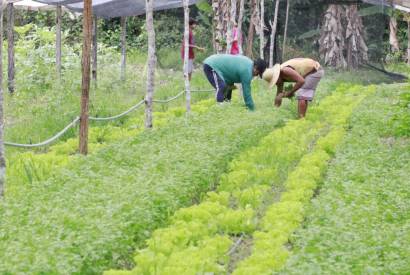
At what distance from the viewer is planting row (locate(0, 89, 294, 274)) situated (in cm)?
554

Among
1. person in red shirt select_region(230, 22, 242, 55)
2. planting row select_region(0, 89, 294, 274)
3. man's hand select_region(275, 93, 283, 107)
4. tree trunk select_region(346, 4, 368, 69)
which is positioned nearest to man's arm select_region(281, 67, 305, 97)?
man's hand select_region(275, 93, 283, 107)

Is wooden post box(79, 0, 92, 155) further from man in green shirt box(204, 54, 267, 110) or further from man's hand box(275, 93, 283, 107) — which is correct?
man's hand box(275, 93, 283, 107)

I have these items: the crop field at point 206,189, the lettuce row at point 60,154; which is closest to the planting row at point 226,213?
the crop field at point 206,189

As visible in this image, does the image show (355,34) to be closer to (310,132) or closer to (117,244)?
(310,132)

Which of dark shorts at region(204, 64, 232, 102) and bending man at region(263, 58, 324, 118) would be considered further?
dark shorts at region(204, 64, 232, 102)

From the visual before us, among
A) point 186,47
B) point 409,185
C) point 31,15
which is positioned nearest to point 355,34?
point 186,47

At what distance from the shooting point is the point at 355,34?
2269 centimetres

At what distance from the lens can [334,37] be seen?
22.8 meters

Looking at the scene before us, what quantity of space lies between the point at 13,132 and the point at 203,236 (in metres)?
5.26

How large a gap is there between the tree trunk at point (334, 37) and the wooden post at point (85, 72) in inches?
A: 567

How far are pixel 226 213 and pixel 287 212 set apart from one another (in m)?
0.59

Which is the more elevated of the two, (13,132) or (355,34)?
(355,34)

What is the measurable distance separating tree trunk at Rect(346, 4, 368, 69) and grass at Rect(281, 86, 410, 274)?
12354mm

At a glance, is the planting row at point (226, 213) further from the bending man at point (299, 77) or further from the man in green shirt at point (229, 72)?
the man in green shirt at point (229, 72)
